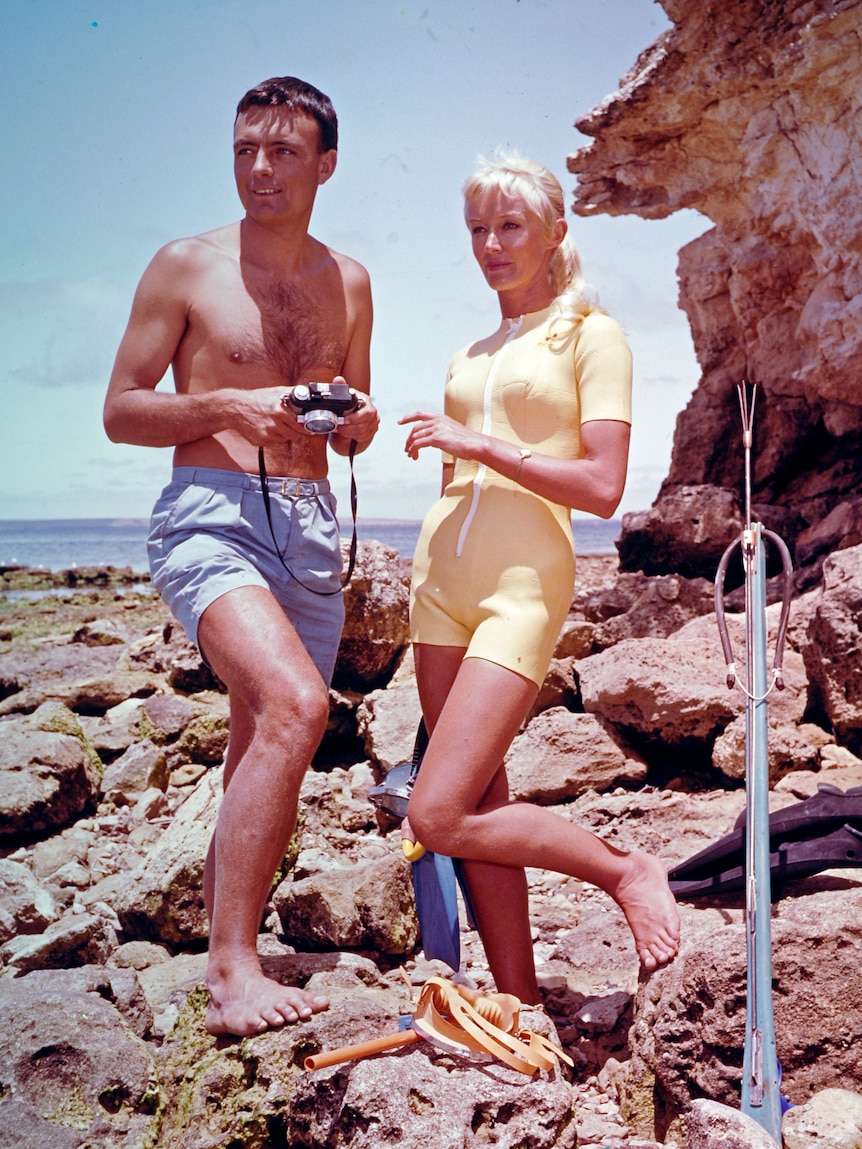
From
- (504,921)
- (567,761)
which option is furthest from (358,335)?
(567,761)

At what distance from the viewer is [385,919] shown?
3529 millimetres

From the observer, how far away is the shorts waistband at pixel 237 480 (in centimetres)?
315

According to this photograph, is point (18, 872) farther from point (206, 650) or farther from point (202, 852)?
point (206, 650)

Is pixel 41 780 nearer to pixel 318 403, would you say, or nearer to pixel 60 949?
pixel 60 949

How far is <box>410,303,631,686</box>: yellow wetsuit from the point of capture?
282cm

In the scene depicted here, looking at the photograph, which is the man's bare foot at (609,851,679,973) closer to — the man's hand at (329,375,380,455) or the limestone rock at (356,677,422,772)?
the man's hand at (329,375,380,455)

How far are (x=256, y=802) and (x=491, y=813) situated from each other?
0.61 metres

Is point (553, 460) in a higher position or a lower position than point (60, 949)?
higher

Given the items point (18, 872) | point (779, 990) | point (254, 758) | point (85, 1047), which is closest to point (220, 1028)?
point (85, 1047)

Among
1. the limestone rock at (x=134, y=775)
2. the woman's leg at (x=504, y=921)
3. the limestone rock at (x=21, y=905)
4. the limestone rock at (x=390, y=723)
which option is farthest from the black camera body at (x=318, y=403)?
the limestone rock at (x=134, y=775)

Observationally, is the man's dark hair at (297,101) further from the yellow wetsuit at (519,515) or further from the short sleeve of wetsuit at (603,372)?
the short sleeve of wetsuit at (603,372)

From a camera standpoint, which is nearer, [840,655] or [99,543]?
[840,655]

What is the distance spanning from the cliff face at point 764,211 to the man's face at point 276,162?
20.4 ft

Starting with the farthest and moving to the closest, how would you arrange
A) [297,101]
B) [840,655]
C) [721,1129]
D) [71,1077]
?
[840,655], [297,101], [71,1077], [721,1129]
